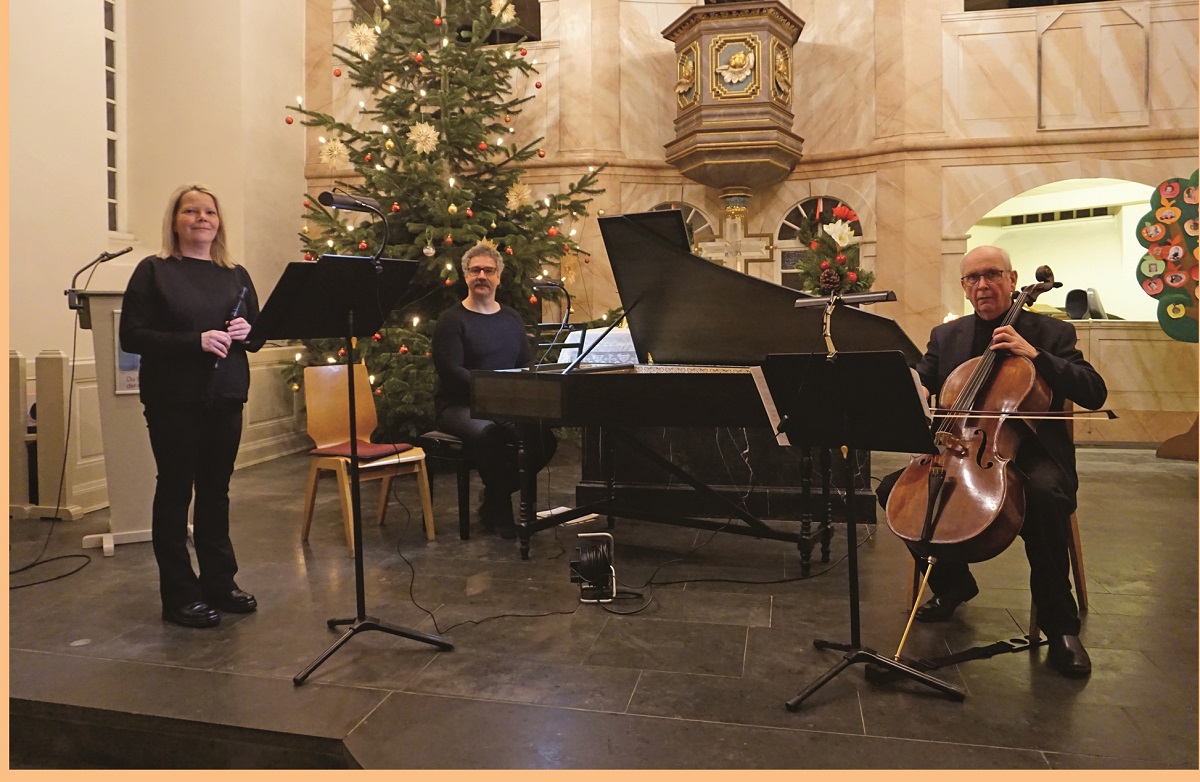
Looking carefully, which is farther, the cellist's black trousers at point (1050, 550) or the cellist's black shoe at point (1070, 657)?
the cellist's black trousers at point (1050, 550)

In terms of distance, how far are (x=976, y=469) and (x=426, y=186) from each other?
191 inches

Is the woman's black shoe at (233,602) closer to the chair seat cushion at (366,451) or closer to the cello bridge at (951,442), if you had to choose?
the chair seat cushion at (366,451)

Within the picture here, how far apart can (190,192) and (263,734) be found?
1862 millimetres

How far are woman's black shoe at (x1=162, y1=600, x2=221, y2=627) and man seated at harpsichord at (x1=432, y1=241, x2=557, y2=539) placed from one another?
1449mm

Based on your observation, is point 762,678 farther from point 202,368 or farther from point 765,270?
point 765,270

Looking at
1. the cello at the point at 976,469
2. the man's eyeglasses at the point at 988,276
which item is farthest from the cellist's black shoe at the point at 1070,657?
the man's eyeglasses at the point at 988,276

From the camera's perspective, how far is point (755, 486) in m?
4.65

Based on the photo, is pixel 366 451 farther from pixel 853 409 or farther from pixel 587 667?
pixel 853 409

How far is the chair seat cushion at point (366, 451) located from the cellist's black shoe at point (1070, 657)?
9.73 ft

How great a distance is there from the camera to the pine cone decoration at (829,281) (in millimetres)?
5277

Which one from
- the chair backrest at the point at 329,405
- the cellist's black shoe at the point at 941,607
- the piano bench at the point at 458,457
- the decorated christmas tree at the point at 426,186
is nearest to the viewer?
the cellist's black shoe at the point at 941,607

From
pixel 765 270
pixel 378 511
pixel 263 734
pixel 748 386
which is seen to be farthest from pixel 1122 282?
pixel 263 734

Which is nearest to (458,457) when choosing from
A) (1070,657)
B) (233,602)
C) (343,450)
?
(343,450)

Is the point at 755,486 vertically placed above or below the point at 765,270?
below
